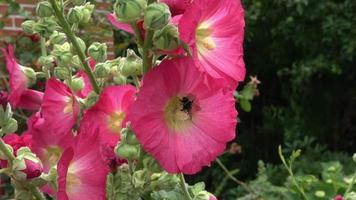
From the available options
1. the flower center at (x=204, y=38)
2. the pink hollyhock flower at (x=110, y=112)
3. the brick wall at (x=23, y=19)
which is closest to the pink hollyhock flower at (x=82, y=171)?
the pink hollyhock flower at (x=110, y=112)

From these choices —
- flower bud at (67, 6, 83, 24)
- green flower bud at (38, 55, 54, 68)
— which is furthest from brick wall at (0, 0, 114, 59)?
flower bud at (67, 6, 83, 24)

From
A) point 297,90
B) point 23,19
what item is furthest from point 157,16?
point 297,90

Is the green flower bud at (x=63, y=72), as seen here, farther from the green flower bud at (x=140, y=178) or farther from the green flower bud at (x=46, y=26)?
the green flower bud at (x=140, y=178)

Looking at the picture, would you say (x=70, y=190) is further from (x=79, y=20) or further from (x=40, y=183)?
(x=79, y=20)

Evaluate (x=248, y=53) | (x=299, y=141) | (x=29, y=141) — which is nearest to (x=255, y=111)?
(x=248, y=53)

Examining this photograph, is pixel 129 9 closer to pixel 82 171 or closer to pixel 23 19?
pixel 82 171

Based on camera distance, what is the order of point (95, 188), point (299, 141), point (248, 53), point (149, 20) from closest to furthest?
point (149, 20) → point (95, 188) → point (299, 141) → point (248, 53)
